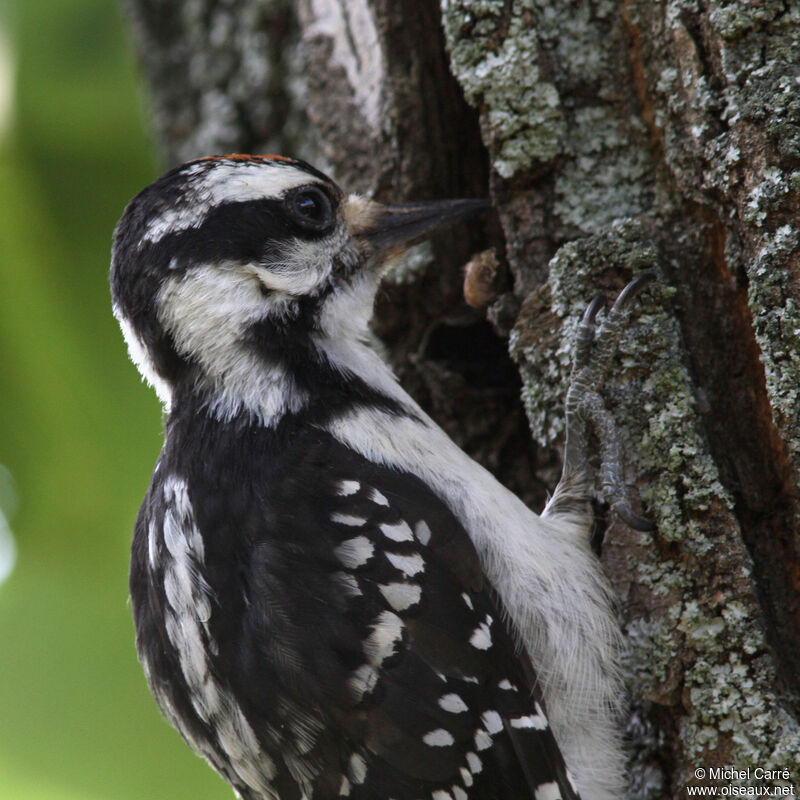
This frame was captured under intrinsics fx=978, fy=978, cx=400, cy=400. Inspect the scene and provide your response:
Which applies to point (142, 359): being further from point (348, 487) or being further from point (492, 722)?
point (492, 722)

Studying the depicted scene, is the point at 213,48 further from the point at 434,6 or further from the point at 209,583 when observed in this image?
the point at 209,583

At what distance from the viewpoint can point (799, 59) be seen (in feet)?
5.81

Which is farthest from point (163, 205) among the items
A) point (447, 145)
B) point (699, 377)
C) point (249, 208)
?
point (699, 377)

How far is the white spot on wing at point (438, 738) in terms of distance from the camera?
1.79 m

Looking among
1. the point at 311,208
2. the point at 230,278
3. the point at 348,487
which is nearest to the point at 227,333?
the point at 230,278

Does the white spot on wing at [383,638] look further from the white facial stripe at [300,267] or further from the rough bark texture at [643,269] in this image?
the white facial stripe at [300,267]

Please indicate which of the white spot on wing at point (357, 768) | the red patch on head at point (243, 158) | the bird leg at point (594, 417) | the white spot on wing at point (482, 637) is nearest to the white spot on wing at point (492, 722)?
the white spot on wing at point (482, 637)

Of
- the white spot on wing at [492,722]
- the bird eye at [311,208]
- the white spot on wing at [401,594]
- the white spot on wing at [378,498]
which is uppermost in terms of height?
the bird eye at [311,208]

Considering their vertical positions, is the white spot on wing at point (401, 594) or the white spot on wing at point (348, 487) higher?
the white spot on wing at point (348, 487)

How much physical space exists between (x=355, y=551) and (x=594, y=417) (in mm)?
575

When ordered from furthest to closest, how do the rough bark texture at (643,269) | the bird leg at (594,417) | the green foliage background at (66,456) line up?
the green foliage background at (66,456)
the bird leg at (594,417)
the rough bark texture at (643,269)

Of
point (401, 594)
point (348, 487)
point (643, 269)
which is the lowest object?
point (401, 594)

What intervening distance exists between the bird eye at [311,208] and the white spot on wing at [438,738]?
113 cm

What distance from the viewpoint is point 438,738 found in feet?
5.90
